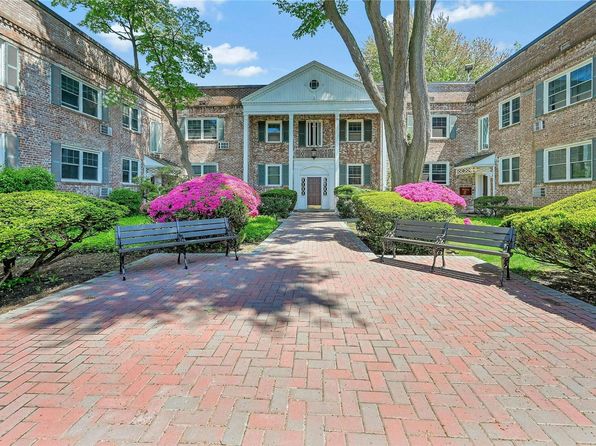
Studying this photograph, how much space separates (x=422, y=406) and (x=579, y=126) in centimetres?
1668

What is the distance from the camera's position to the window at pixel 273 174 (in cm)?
2423

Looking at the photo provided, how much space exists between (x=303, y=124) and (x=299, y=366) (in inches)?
893

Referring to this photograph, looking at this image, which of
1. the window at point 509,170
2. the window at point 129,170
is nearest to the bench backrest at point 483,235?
the window at point 509,170

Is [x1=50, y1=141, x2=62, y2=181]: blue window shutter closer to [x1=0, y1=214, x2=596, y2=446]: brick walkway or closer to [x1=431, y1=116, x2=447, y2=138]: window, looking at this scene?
[x1=0, y1=214, x2=596, y2=446]: brick walkway

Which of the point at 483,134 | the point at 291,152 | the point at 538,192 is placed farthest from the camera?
the point at 291,152

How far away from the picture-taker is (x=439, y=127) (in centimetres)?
2398

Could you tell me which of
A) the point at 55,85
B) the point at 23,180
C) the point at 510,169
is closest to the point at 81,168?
the point at 55,85

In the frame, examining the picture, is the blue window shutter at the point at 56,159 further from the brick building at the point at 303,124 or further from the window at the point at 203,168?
the window at the point at 203,168

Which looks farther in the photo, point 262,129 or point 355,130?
point 262,129

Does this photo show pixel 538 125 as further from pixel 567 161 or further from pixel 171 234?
pixel 171 234

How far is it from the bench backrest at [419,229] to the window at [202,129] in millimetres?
19695

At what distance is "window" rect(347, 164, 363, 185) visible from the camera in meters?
23.7

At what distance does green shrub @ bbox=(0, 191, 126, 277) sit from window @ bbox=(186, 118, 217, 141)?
19627mm

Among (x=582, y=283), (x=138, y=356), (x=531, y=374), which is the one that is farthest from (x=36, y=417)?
(x=582, y=283)
